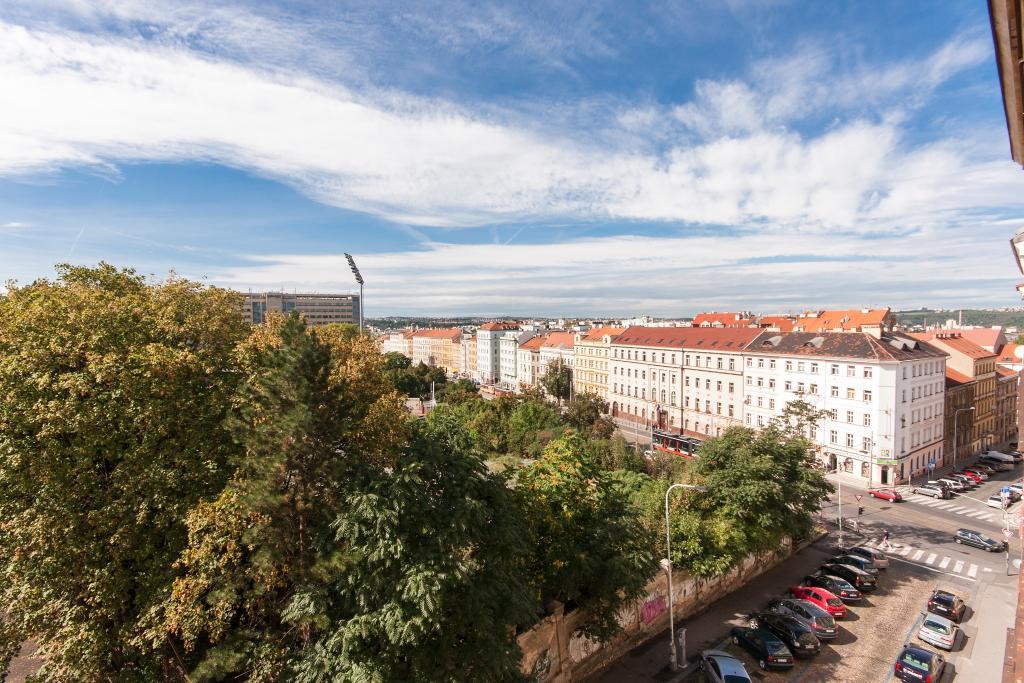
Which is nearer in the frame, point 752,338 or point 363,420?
point 363,420

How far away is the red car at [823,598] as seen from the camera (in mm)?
26641

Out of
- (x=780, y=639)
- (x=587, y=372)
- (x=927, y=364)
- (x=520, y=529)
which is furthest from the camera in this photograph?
(x=587, y=372)

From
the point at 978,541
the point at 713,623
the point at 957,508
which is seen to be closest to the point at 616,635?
the point at 713,623

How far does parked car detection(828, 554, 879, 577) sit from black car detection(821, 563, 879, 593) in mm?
754

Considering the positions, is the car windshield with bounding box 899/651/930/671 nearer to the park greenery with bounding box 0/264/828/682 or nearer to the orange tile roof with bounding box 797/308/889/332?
the park greenery with bounding box 0/264/828/682

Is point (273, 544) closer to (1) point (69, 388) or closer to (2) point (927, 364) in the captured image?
(1) point (69, 388)

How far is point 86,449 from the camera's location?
46.7 ft

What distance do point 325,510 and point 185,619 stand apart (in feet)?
13.8

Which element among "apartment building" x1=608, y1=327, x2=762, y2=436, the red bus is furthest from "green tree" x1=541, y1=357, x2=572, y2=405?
the red bus

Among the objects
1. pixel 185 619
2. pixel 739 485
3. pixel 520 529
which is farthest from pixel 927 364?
pixel 185 619

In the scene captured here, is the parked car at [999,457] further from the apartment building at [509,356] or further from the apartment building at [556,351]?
the apartment building at [509,356]

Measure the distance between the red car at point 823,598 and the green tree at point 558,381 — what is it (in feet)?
217

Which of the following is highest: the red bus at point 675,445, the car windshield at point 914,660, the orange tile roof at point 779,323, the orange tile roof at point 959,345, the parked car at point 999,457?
the orange tile roof at point 779,323

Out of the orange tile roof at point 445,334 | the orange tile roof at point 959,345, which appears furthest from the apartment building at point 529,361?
the orange tile roof at point 959,345
